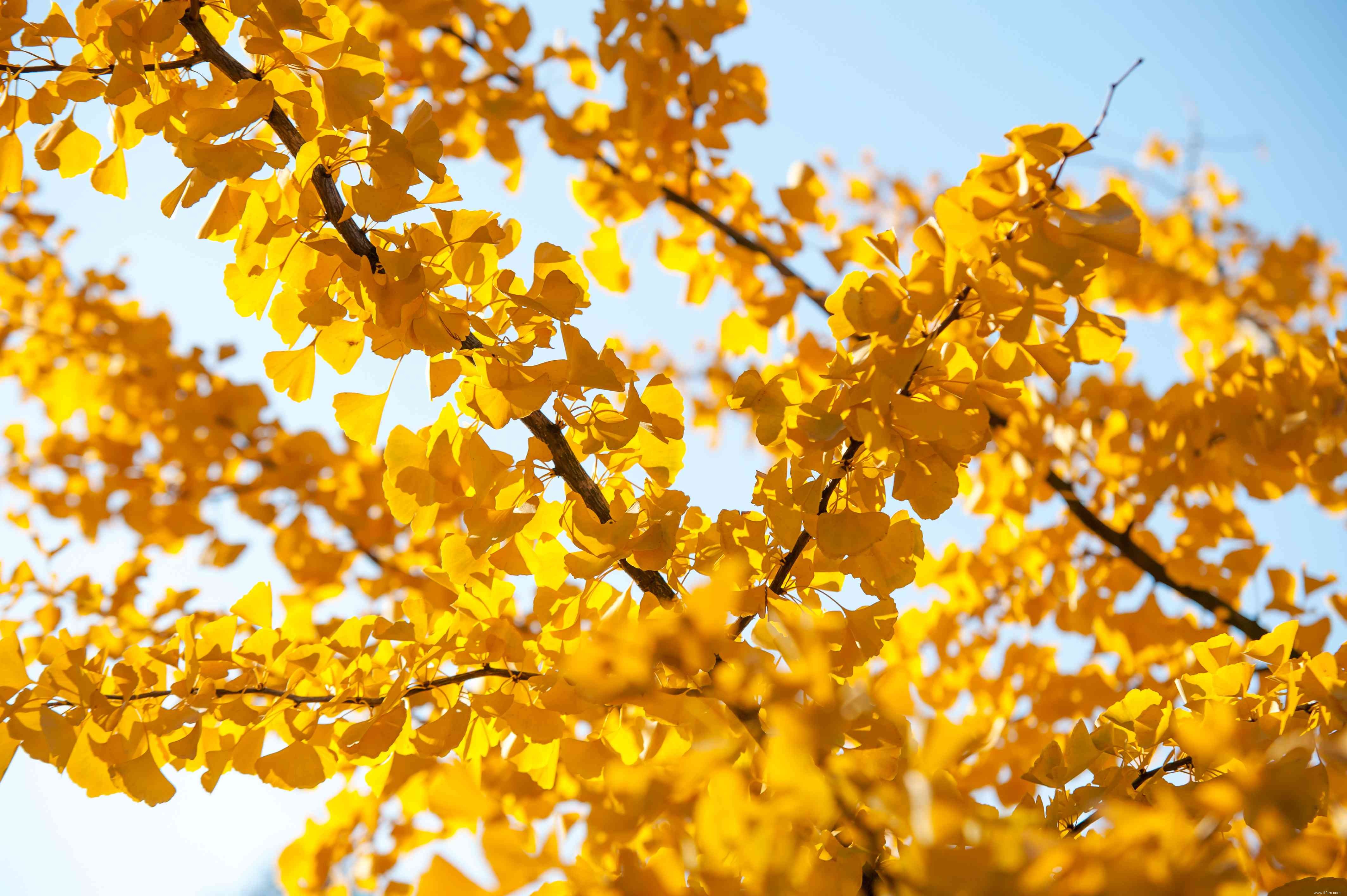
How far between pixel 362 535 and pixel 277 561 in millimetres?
199

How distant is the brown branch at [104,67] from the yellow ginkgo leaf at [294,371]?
0.83 feet

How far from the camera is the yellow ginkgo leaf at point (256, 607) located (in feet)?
2.71

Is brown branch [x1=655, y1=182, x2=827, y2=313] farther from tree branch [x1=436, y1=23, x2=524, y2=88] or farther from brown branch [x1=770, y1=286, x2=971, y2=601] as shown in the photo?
brown branch [x1=770, y1=286, x2=971, y2=601]

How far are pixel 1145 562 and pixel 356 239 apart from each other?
1.43 m

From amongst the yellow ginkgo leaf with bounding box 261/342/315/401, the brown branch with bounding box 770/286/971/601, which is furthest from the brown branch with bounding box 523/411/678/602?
the yellow ginkgo leaf with bounding box 261/342/315/401

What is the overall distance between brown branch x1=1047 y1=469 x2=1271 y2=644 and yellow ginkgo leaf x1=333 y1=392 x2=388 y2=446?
50.7 inches

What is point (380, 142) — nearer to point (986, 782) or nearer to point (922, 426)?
point (922, 426)

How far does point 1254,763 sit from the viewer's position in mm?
512

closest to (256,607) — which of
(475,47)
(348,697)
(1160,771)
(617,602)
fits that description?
(348,697)

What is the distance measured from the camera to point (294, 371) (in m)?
0.73

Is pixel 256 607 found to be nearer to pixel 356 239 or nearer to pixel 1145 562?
pixel 356 239

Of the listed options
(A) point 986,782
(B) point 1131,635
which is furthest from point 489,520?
(B) point 1131,635

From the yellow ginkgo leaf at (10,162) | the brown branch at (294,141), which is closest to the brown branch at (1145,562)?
the brown branch at (294,141)

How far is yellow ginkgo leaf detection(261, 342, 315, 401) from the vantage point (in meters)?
0.73
